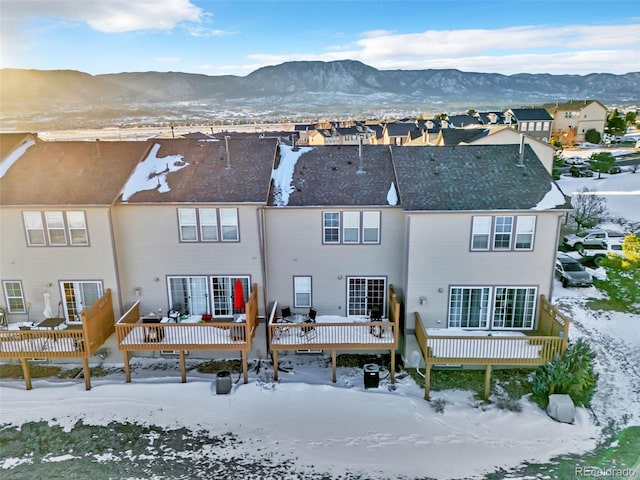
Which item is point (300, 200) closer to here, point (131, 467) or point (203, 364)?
point (203, 364)

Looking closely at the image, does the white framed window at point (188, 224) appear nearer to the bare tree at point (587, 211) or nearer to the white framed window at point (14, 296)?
the white framed window at point (14, 296)

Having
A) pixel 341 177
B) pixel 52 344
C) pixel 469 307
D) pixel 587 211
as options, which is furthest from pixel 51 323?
pixel 587 211

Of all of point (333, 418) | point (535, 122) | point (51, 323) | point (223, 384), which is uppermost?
point (535, 122)

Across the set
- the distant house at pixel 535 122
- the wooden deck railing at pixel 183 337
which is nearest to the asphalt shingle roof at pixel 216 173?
the wooden deck railing at pixel 183 337

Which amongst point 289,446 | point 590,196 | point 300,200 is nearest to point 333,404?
point 289,446

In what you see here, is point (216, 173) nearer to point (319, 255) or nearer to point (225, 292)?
point (225, 292)

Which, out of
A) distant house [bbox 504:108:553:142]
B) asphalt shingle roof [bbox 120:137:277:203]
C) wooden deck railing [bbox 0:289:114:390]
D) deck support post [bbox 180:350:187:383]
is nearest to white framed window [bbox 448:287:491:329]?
asphalt shingle roof [bbox 120:137:277:203]
